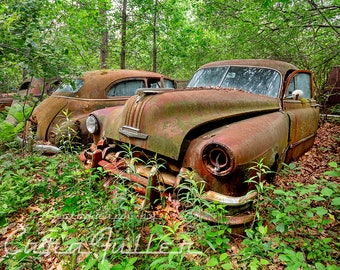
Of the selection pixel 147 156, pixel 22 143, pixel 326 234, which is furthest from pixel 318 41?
pixel 22 143

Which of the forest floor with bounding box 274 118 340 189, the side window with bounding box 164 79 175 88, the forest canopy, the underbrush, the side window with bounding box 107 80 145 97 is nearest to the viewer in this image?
the underbrush

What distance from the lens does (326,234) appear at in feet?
7.77

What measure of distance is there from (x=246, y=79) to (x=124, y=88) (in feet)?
9.52

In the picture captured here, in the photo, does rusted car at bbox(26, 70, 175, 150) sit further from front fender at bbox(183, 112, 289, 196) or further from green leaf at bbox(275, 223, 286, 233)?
green leaf at bbox(275, 223, 286, 233)

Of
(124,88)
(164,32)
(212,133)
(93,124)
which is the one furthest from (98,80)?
(164,32)

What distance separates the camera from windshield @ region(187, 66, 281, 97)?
361 cm

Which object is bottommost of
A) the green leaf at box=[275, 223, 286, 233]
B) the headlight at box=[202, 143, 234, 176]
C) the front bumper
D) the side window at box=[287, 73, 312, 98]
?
the green leaf at box=[275, 223, 286, 233]

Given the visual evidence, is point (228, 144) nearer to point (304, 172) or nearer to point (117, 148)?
point (117, 148)

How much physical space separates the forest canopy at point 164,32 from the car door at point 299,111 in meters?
1.43

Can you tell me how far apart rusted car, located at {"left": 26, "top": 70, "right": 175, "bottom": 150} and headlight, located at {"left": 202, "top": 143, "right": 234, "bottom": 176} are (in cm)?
305

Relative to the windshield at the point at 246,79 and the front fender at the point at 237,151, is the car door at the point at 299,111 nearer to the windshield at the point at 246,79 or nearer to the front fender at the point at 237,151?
the windshield at the point at 246,79

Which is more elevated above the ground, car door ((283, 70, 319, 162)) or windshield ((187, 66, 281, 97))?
windshield ((187, 66, 281, 97))

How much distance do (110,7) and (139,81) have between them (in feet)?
18.4

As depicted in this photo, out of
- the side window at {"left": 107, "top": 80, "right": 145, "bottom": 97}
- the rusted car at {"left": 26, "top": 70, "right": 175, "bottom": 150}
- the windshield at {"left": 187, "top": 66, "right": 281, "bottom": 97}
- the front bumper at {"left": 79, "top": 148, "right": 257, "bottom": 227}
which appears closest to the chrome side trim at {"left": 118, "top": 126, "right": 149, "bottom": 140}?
the front bumper at {"left": 79, "top": 148, "right": 257, "bottom": 227}
